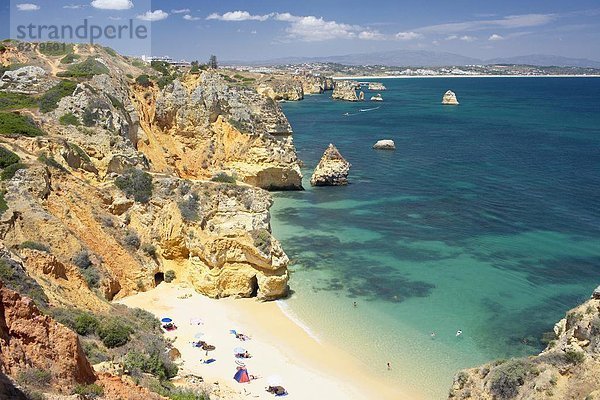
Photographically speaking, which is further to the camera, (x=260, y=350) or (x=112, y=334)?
(x=260, y=350)

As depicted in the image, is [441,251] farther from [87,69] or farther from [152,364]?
[87,69]

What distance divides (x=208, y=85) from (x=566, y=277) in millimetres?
32475

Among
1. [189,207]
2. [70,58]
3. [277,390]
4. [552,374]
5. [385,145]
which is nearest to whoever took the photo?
[552,374]

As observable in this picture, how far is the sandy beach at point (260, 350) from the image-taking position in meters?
19.5

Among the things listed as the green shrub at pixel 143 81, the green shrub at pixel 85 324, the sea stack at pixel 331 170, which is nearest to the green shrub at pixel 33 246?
the green shrub at pixel 85 324

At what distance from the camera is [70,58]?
157ft

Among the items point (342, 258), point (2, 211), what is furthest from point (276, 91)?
point (2, 211)

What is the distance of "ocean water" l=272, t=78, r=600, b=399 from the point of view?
2320cm

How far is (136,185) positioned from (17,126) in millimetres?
7154

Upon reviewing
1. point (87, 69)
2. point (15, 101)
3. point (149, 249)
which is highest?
point (87, 69)

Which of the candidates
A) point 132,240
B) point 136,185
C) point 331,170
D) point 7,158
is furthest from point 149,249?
point 331,170

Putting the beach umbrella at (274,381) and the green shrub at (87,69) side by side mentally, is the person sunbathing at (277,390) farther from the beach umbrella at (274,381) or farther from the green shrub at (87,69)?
the green shrub at (87,69)

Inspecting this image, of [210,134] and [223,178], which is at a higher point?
[210,134]

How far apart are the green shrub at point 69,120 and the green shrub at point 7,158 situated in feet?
22.9
